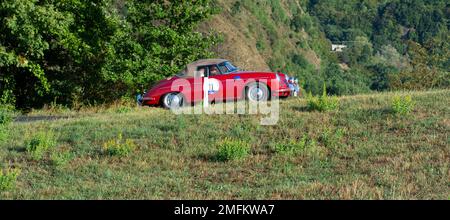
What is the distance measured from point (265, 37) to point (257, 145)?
127 metres

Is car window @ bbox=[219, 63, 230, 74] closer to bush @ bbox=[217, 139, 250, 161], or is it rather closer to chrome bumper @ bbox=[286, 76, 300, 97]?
chrome bumper @ bbox=[286, 76, 300, 97]

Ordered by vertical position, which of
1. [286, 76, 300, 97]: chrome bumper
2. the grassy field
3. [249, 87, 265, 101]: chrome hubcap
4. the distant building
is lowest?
the grassy field

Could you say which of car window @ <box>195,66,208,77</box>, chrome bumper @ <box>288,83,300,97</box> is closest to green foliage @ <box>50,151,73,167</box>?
car window @ <box>195,66,208,77</box>

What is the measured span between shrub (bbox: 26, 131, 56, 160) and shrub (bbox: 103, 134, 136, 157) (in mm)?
1275

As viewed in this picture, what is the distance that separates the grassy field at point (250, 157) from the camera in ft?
30.6

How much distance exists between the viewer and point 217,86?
18.0 meters

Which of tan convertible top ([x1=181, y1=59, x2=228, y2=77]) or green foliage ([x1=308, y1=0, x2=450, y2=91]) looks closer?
tan convertible top ([x1=181, y1=59, x2=228, y2=77])

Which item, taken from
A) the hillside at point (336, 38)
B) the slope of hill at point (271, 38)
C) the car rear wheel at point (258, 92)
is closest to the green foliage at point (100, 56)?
the car rear wheel at point (258, 92)

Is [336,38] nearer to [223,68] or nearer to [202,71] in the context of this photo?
[223,68]

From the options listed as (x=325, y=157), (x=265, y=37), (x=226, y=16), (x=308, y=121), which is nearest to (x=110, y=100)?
(x=308, y=121)

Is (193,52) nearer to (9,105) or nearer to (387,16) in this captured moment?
(9,105)

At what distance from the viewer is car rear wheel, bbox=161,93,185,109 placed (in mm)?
18328

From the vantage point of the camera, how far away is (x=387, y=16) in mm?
188125
